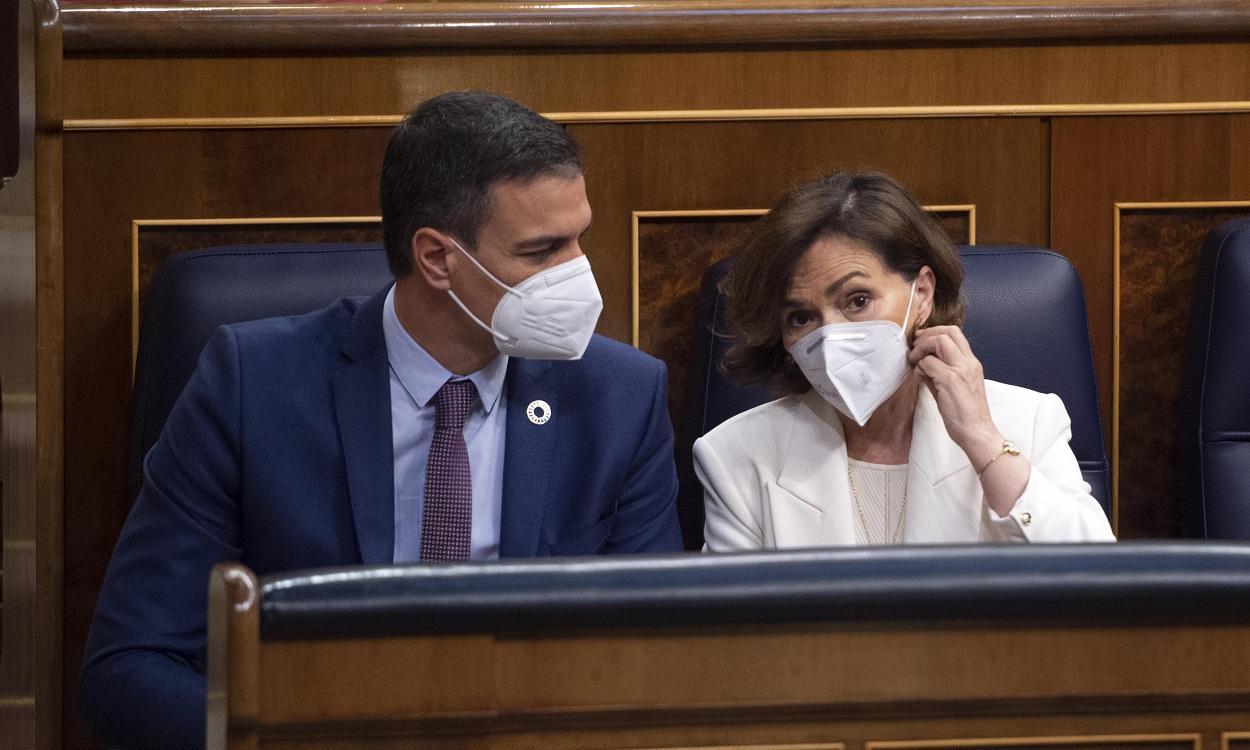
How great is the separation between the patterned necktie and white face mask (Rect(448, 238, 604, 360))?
11 centimetres

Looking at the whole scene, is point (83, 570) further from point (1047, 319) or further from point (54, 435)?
point (1047, 319)

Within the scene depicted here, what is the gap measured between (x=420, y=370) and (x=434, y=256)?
13 centimetres

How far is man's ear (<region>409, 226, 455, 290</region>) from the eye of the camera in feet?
5.54

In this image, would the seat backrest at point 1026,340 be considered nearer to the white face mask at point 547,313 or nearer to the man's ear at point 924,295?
the man's ear at point 924,295

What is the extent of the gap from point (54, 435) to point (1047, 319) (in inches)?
48.3

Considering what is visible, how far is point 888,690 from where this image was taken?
807 mm

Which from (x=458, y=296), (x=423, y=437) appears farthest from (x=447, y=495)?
(x=458, y=296)

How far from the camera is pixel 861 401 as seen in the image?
1804 mm

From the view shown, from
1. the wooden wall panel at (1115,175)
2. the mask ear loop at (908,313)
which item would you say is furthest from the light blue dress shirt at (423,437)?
the wooden wall panel at (1115,175)

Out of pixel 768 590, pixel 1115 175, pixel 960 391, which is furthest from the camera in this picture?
pixel 1115 175

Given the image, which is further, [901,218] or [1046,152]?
[1046,152]

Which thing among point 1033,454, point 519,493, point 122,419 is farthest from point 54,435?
point 1033,454

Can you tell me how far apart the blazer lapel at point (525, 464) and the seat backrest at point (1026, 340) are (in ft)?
1.11

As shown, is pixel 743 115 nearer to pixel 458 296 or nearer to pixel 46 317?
pixel 458 296
